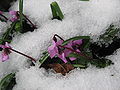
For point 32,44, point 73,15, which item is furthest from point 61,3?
point 32,44

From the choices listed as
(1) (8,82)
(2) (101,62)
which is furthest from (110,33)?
(1) (8,82)

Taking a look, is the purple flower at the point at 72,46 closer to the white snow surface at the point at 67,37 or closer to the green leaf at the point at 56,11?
the white snow surface at the point at 67,37

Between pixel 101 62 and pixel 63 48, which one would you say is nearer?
pixel 63 48

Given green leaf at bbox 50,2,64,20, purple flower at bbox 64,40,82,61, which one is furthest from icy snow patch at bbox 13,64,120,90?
green leaf at bbox 50,2,64,20

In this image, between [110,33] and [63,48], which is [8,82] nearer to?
[63,48]

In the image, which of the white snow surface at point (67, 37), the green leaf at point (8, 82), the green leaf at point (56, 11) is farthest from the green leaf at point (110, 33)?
the green leaf at point (8, 82)
